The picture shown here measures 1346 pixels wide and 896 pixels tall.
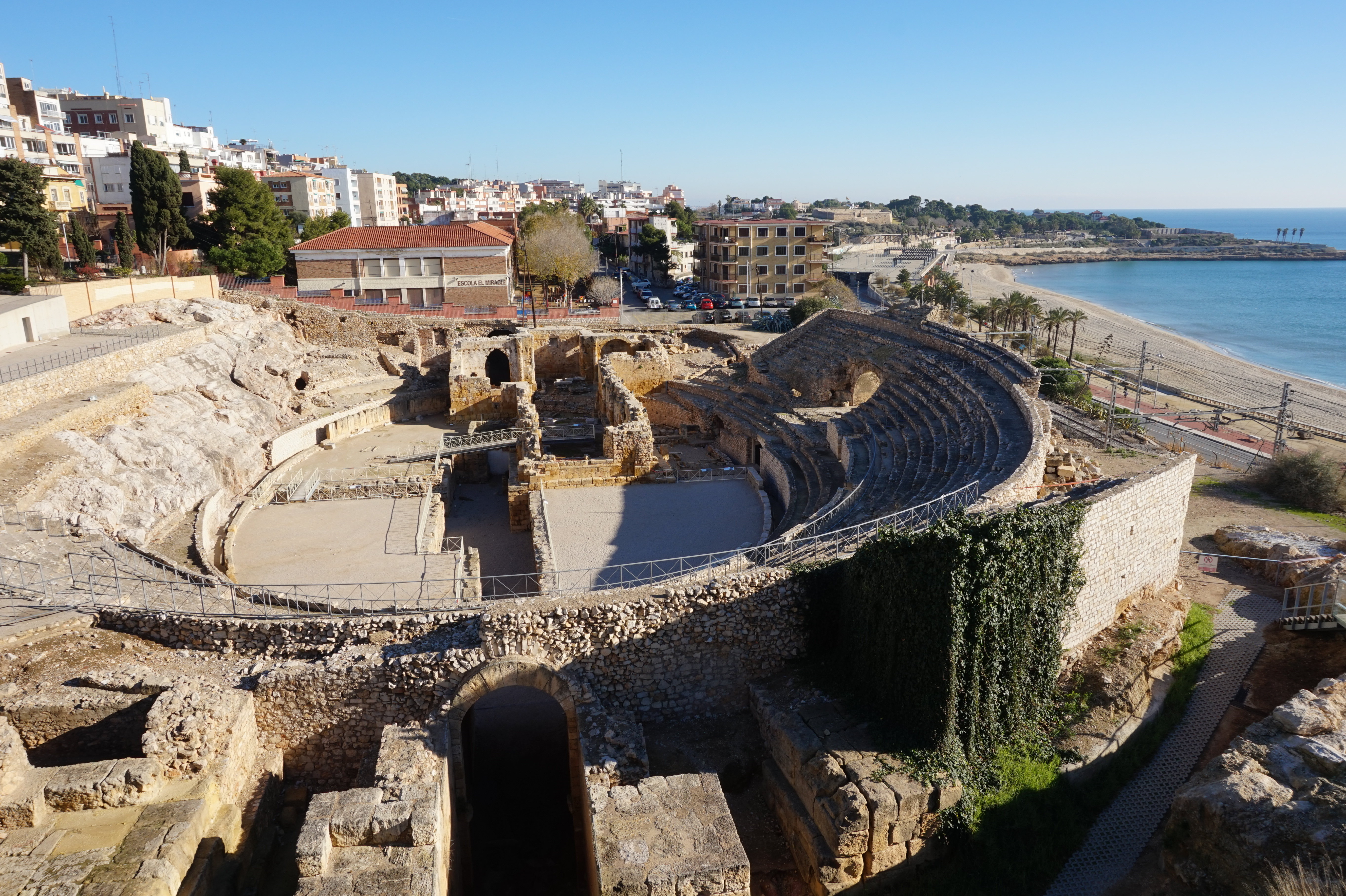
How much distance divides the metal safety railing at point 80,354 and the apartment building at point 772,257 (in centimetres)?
3656

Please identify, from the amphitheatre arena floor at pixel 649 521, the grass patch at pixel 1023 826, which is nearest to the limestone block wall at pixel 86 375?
the amphitheatre arena floor at pixel 649 521

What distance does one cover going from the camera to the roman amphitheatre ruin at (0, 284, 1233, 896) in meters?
8.99

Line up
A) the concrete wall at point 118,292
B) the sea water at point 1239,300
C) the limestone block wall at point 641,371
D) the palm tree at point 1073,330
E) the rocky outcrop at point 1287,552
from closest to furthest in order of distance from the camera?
the rocky outcrop at point 1287,552 < the concrete wall at point 118,292 < the limestone block wall at point 641,371 < the palm tree at point 1073,330 < the sea water at point 1239,300

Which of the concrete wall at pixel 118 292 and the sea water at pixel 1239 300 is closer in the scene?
the concrete wall at pixel 118 292

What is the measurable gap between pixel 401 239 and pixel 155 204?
37.3ft

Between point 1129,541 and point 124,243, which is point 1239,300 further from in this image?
point 124,243

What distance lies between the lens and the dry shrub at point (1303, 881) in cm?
720

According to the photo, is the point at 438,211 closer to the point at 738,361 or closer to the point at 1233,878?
the point at 738,361

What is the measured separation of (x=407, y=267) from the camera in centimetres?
4153

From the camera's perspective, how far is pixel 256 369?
29.3m

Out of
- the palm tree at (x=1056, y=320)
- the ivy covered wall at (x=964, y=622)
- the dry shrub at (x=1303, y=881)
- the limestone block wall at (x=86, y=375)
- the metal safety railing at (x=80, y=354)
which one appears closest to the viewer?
the dry shrub at (x=1303, y=881)

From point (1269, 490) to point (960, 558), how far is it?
586 inches

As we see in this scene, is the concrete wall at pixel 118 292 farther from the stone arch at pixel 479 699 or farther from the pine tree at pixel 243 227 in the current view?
the stone arch at pixel 479 699

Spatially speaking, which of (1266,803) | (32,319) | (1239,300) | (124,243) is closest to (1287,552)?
(1266,803)
